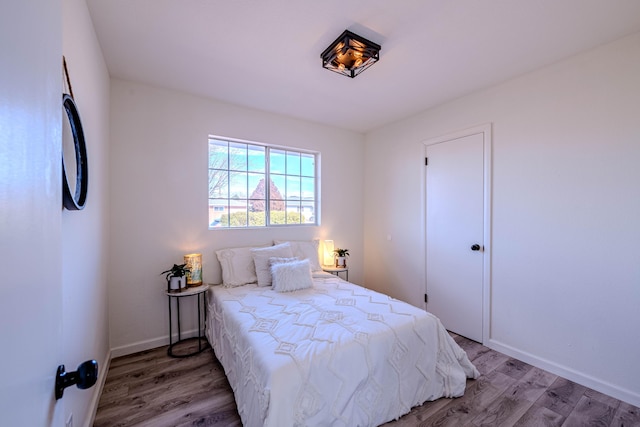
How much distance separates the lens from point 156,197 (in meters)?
2.69

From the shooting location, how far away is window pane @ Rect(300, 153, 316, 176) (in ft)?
12.4

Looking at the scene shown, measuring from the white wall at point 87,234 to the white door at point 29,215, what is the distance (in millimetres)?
872

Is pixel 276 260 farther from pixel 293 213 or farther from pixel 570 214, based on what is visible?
pixel 570 214

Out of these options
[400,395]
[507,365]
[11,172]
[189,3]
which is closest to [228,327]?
[400,395]

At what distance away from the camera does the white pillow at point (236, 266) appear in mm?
2838

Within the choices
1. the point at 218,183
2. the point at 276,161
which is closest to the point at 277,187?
the point at 276,161

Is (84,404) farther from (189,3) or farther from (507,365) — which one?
(507,365)

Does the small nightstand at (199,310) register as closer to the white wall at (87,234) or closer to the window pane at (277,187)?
the white wall at (87,234)

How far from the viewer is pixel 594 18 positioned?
5.76 ft

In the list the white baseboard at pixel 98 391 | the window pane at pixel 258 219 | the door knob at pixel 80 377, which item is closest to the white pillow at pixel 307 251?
the window pane at pixel 258 219

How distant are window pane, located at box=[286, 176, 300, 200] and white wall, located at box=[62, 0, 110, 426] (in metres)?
1.96

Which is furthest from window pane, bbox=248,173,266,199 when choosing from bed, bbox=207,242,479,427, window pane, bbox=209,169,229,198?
bed, bbox=207,242,479,427

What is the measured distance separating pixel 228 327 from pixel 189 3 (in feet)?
7.47

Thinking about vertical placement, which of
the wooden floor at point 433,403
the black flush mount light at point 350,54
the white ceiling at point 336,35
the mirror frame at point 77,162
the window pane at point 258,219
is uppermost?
the white ceiling at point 336,35
